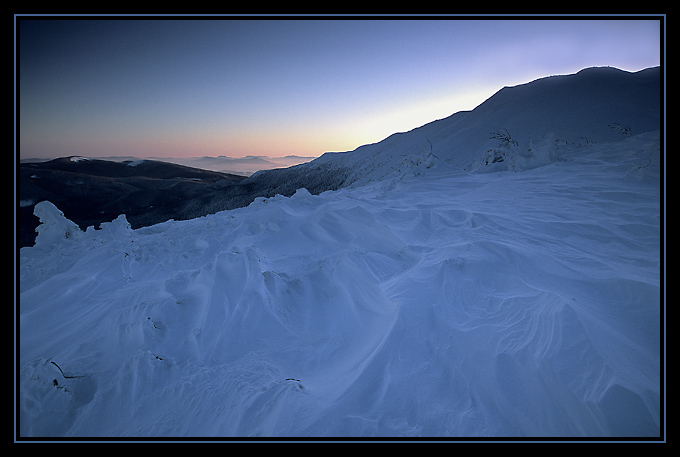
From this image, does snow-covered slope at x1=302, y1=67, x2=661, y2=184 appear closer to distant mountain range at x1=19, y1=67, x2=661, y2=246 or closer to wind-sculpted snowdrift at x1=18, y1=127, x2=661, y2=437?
distant mountain range at x1=19, y1=67, x2=661, y2=246

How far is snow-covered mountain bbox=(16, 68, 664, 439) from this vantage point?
1.35m

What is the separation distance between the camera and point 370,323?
200cm

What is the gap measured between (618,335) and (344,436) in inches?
57.2

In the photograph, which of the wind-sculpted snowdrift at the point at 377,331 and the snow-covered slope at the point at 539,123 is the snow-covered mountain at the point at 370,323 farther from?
the snow-covered slope at the point at 539,123

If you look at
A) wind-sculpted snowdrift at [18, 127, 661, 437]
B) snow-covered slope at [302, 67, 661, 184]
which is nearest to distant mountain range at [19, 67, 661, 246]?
snow-covered slope at [302, 67, 661, 184]

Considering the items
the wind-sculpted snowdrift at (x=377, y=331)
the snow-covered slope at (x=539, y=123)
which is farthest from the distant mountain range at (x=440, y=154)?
the wind-sculpted snowdrift at (x=377, y=331)

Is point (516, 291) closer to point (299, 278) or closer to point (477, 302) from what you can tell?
point (477, 302)

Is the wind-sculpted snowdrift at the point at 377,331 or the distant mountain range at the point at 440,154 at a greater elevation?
the distant mountain range at the point at 440,154

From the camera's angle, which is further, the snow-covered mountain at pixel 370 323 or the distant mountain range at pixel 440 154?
the distant mountain range at pixel 440 154

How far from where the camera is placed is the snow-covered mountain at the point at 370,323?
1349 millimetres

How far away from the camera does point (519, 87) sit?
12.5 metres

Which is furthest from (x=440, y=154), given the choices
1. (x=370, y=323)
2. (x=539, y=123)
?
(x=370, y=323)

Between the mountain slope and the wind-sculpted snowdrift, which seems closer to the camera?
the wind-sculpted snowdrift
